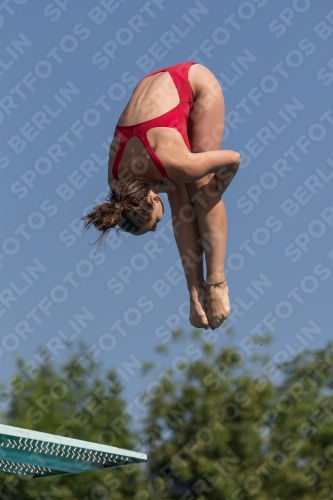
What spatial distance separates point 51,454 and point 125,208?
5736 millimetres

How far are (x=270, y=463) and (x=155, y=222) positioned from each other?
16.9 metres

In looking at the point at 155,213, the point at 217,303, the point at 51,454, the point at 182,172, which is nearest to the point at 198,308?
the point at 217,303

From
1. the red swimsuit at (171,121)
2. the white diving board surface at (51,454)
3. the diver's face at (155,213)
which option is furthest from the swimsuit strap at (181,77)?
the white diving board surface at (51,454)

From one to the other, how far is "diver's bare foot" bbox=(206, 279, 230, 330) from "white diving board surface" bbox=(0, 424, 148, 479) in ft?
11.6

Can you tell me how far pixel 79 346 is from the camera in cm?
2342

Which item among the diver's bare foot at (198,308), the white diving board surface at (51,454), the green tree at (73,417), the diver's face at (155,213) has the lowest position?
the green tree at (73,417)

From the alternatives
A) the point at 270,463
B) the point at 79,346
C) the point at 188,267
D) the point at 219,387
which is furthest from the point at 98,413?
the point at 188,267

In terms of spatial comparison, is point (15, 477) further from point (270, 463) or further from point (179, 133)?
point (179, 133)

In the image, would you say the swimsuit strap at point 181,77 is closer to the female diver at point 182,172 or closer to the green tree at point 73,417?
the female diver at point 182,172

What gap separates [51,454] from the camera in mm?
10930

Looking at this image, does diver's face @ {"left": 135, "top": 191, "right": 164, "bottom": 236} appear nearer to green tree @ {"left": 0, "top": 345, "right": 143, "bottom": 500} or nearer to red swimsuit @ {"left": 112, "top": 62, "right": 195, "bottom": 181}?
red swimsuit @ {"left": 112, "top": 62, "right": 195, "bottom": 181}

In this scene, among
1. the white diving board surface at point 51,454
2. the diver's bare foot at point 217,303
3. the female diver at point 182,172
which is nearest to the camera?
the female diver at point 182,172

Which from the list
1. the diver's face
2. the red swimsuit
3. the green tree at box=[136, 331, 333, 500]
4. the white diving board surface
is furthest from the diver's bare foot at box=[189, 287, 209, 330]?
the green tree at box=[136, 331, 333, 500]

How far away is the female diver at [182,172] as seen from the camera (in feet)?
20.1
